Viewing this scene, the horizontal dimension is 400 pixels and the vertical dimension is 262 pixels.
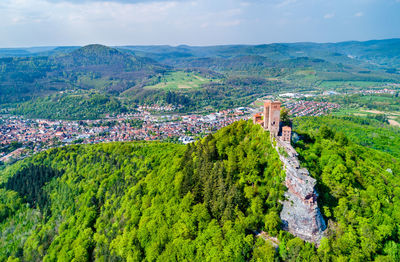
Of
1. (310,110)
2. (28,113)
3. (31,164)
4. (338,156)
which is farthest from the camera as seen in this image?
(28,113)

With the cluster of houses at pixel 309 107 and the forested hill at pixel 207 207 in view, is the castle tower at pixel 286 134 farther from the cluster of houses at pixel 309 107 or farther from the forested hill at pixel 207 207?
the cluster of houses at pixel 309 107

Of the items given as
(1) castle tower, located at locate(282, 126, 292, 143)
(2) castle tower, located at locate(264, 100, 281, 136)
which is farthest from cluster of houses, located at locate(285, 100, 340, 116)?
(1) castle tower, located at locate(282, 126, 292, 143)

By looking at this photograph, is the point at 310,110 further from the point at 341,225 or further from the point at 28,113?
the point at 28,113

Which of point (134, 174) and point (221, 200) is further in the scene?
point (134, 174)

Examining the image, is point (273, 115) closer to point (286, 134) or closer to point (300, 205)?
point (286, 134)

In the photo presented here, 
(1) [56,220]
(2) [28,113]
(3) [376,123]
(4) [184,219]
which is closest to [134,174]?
(1) [56,220]

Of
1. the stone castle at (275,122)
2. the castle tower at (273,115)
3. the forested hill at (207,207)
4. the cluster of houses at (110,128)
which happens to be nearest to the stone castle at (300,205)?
the forested hill at (207,207)

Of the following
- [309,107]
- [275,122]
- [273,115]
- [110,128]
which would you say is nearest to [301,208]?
[275,122]

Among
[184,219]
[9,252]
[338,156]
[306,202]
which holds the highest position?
[338,156]
